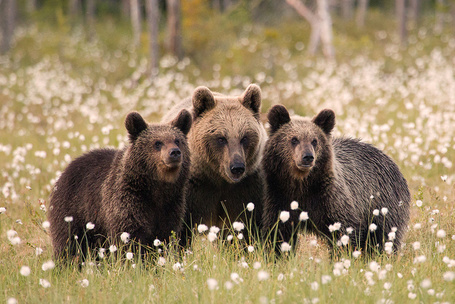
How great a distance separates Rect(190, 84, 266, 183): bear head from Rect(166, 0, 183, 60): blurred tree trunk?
12.5m

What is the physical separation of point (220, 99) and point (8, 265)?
2.79 meters

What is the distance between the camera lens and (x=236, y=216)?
608 centimetres

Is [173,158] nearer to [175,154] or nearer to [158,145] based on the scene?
[175,154]

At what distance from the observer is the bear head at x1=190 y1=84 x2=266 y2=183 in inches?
227

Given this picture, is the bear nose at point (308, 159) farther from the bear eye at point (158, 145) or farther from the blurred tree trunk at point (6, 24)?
the blurred tree trunk at point (6, 24)

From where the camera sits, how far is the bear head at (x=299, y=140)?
17.7 ft

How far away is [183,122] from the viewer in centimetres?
575

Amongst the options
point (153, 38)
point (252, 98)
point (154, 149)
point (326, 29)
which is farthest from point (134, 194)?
point (326, 29)

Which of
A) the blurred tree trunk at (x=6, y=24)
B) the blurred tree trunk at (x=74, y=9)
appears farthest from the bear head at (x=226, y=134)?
the blurred tree trunk at (x=74, y=9)

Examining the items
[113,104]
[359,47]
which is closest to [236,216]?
[113,104]

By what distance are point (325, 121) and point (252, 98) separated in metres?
0.92

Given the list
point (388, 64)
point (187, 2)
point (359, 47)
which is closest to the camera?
point (388, 64)

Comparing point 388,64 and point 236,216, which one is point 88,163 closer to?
point 236,216

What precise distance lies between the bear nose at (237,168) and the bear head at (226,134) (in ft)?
0.09
